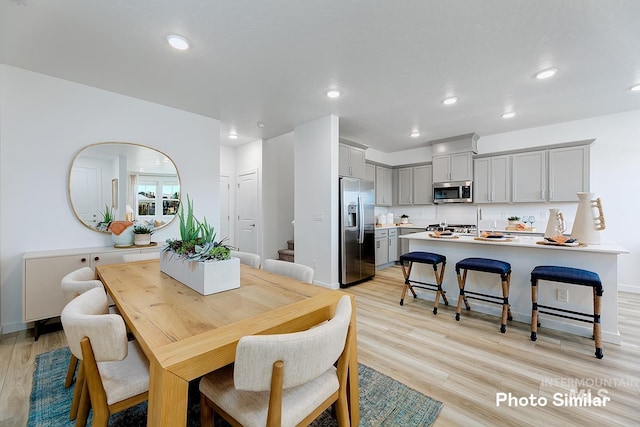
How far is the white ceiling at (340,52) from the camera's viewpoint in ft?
6.21

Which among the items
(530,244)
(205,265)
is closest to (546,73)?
(530,244)

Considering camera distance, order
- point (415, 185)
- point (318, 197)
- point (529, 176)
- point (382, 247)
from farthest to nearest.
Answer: point (415, 185) < point (382, 247) < point (529, 176) < point (318, 197)

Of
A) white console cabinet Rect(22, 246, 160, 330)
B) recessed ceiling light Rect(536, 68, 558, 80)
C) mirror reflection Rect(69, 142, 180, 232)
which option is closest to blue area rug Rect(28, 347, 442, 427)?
white console cabinet Rect(22, 246, 160, 330)

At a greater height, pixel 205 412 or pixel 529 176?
pixel 529 176

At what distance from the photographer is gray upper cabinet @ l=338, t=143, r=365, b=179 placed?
444 cm

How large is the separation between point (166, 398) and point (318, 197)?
3.44 meters

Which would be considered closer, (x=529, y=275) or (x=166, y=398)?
(x=166, y=398)

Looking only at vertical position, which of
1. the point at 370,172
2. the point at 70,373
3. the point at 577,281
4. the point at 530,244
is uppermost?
the point at 370,172

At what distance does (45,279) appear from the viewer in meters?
2.46

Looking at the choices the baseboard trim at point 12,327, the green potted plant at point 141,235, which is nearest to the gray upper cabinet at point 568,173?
the green potted plant at point 141,235

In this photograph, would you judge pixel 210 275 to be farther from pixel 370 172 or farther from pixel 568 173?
pixel 568 173

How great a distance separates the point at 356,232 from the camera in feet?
14.2

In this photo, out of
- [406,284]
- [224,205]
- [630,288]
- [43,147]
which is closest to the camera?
[43,147]

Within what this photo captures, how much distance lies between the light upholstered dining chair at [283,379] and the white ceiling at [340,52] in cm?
213
